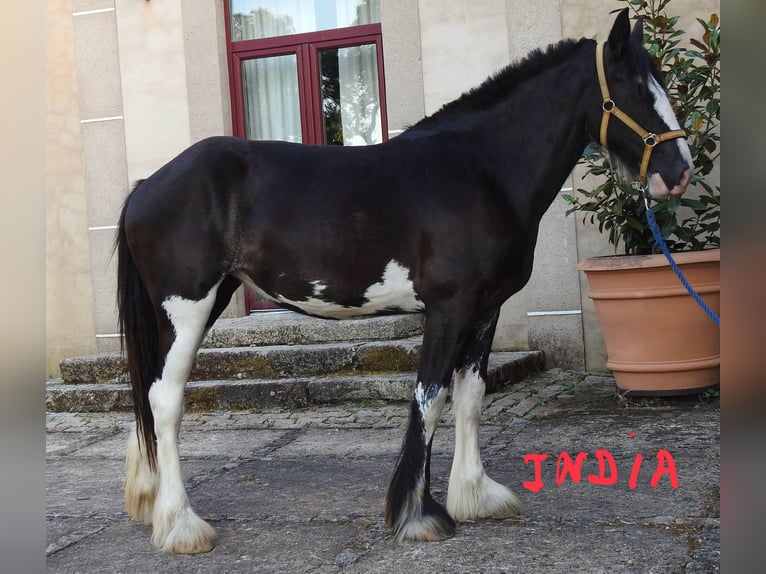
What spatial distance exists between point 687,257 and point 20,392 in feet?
16.0

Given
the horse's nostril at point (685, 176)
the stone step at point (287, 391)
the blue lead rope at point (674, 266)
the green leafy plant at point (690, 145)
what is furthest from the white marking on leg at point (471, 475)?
the green leafy plant at point (690, 145)

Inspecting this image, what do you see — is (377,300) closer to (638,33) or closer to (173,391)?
(173,391)

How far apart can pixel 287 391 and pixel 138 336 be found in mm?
2430

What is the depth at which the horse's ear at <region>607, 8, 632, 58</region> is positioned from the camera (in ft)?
9.39

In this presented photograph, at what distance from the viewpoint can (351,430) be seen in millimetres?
4996

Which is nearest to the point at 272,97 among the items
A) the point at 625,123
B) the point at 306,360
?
the point at 306,360

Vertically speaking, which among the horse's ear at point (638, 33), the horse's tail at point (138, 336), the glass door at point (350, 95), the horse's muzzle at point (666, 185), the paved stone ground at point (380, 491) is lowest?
the paved stone ground at point (380, 491)

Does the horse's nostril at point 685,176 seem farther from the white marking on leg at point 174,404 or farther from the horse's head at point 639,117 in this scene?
the white marking on leg at point 174,404

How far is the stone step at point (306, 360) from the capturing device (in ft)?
18.9

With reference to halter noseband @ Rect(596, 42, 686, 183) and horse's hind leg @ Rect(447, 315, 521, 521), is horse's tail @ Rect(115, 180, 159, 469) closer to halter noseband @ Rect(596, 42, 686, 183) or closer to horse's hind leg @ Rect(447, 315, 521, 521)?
horse's hind leg @ Rect(447, 315, 521, 521)

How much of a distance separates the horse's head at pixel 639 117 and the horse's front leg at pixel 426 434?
0.92m

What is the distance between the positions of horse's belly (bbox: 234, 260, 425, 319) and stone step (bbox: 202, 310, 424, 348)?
2745mm

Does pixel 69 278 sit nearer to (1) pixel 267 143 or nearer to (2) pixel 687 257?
(1) pixel 267 143

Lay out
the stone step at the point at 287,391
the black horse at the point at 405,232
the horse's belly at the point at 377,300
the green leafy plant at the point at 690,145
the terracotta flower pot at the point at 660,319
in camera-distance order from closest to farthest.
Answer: the black horse at the point at 405,232 → the horse's belly at the point at 377,300 → the terracotta flower pot at the point at 660,319 → the green leafy plant at the point at 690,145 → the stone step at the point at 287,391
